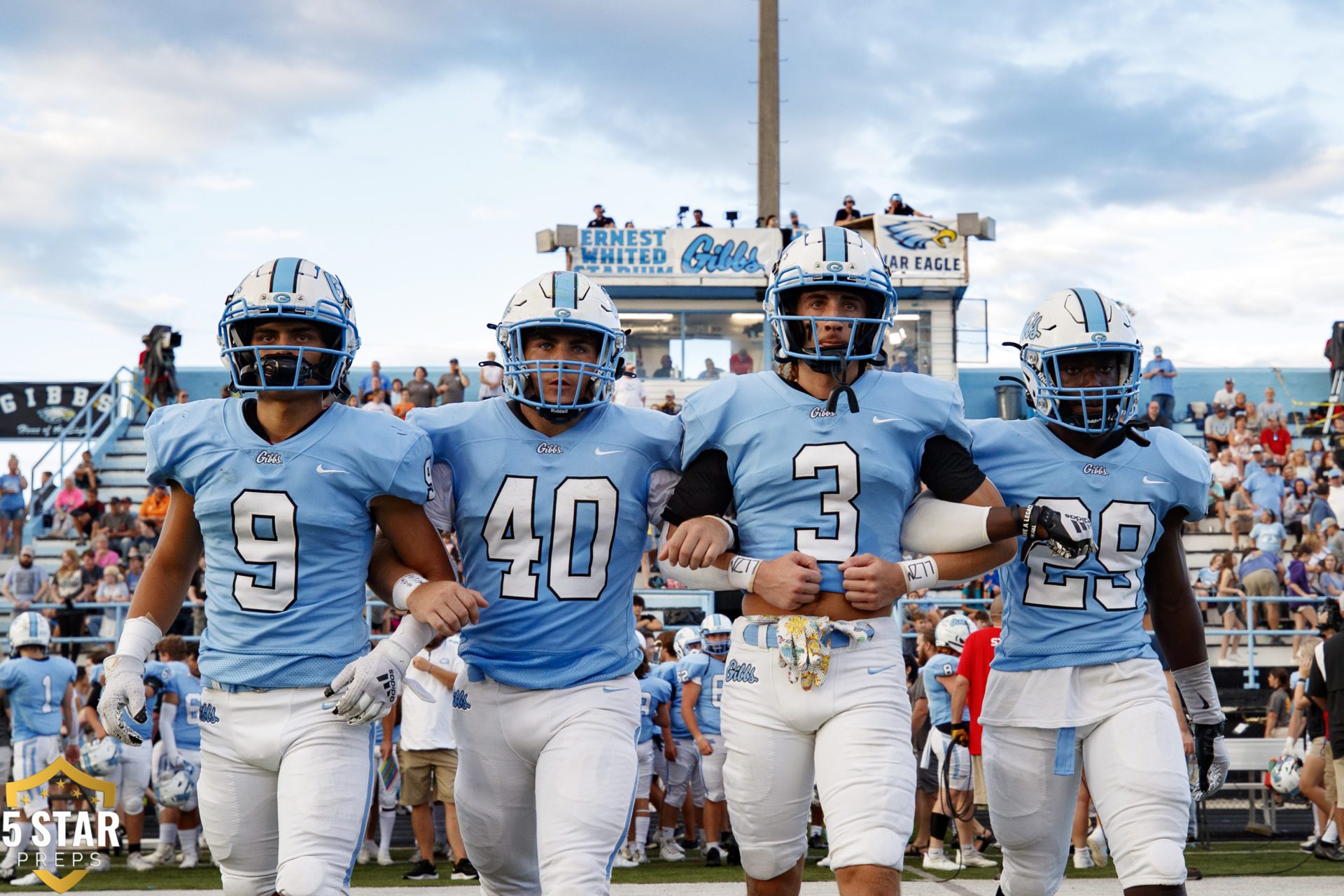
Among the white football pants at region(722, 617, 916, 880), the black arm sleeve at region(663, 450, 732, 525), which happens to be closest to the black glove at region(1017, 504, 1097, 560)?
the white football pants at region(722, 617, 916, 880)

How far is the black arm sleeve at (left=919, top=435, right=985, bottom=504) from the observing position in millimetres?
4398

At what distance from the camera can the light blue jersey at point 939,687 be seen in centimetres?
999

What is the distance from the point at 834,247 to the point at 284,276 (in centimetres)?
167

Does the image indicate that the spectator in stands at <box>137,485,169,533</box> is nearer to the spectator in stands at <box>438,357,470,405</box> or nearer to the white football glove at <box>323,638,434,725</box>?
the spectator in stands at <box>438,357,470,405</box>

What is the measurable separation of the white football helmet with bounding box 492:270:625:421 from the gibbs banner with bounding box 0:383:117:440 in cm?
2083

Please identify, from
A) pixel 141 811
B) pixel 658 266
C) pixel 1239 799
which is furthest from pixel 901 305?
pixel 141 811

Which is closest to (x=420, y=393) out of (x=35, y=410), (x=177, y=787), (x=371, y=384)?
(x=371, y=384)

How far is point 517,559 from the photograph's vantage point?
4344 millimetres

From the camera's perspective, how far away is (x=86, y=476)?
63.6 ft

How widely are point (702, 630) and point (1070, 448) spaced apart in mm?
6191

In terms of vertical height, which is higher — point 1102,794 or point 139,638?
point 139,638

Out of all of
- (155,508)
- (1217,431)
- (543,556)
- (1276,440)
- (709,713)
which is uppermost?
(1217,431)

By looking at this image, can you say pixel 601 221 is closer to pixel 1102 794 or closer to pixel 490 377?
pixel 490 377

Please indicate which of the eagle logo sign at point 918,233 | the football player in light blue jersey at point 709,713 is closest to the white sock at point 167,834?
the football player in light blue jersey at point 709,713
